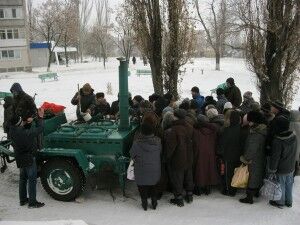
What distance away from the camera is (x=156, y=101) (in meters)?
7.63

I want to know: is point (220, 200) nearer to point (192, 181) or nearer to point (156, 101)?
point (192, 181)

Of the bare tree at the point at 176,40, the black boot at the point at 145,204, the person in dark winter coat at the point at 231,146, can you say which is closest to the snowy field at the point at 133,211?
the black boot at the point at 145,204

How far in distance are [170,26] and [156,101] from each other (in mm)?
3174

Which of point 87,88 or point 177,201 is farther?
point 87,88

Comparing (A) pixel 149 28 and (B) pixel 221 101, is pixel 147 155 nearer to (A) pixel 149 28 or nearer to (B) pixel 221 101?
(B) pixel 221 101

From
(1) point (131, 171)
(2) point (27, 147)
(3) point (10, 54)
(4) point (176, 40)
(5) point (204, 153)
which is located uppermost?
(3) point (10, 54)

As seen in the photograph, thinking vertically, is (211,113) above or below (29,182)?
above

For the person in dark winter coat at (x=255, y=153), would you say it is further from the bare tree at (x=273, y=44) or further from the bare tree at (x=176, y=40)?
the bare tree at (x=176, y=40)

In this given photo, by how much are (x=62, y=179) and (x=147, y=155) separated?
1.62 m

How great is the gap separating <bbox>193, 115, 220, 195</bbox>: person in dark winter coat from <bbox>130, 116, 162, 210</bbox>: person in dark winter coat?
741 millimetres

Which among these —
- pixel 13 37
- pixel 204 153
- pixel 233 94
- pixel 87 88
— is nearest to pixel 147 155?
pixel 204 153

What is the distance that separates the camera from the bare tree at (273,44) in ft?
28.7

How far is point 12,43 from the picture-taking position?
3938cm

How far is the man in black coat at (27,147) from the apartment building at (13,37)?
35.7 metres
